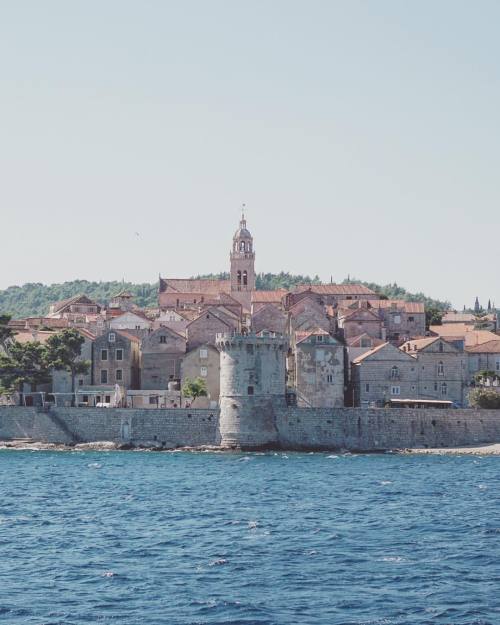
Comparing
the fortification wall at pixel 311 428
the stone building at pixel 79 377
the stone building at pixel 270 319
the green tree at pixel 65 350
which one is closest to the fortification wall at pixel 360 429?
the fortification wall at pixel 311 428

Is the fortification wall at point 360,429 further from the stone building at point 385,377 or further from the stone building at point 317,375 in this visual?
the stone building at point 385,377

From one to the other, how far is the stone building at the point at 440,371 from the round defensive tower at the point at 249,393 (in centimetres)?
1475

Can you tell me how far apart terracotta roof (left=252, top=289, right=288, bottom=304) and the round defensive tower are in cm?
3714

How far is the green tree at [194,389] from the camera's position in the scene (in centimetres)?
9212

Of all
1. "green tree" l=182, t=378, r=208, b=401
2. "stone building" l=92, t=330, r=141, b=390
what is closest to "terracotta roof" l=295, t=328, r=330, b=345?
"green tree" l=182, t=378, r=208, b=401

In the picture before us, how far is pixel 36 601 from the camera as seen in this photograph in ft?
115

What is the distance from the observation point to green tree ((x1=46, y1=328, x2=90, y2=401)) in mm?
93375

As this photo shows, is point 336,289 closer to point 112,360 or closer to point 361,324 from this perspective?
point 361,324

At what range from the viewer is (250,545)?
44719 mm

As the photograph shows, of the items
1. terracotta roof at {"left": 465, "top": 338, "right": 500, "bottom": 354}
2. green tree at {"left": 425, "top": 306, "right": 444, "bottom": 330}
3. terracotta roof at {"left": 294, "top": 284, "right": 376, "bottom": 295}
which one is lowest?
terracotta roof at {"left": 465, "top": 338, "right": 500, "bottom": 354}

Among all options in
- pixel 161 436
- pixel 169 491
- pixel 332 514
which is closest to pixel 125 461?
pixel 161 436

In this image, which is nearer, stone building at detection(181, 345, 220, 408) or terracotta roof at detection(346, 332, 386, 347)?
stone building at detection(181, 345, 220, 408)

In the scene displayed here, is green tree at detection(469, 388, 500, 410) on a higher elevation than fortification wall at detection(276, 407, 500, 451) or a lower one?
higher

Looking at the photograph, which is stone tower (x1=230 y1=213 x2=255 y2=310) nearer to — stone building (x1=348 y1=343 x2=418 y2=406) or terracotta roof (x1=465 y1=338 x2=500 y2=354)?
terracotta roof (x1=465 y1=338 x2=500 y2=354)
